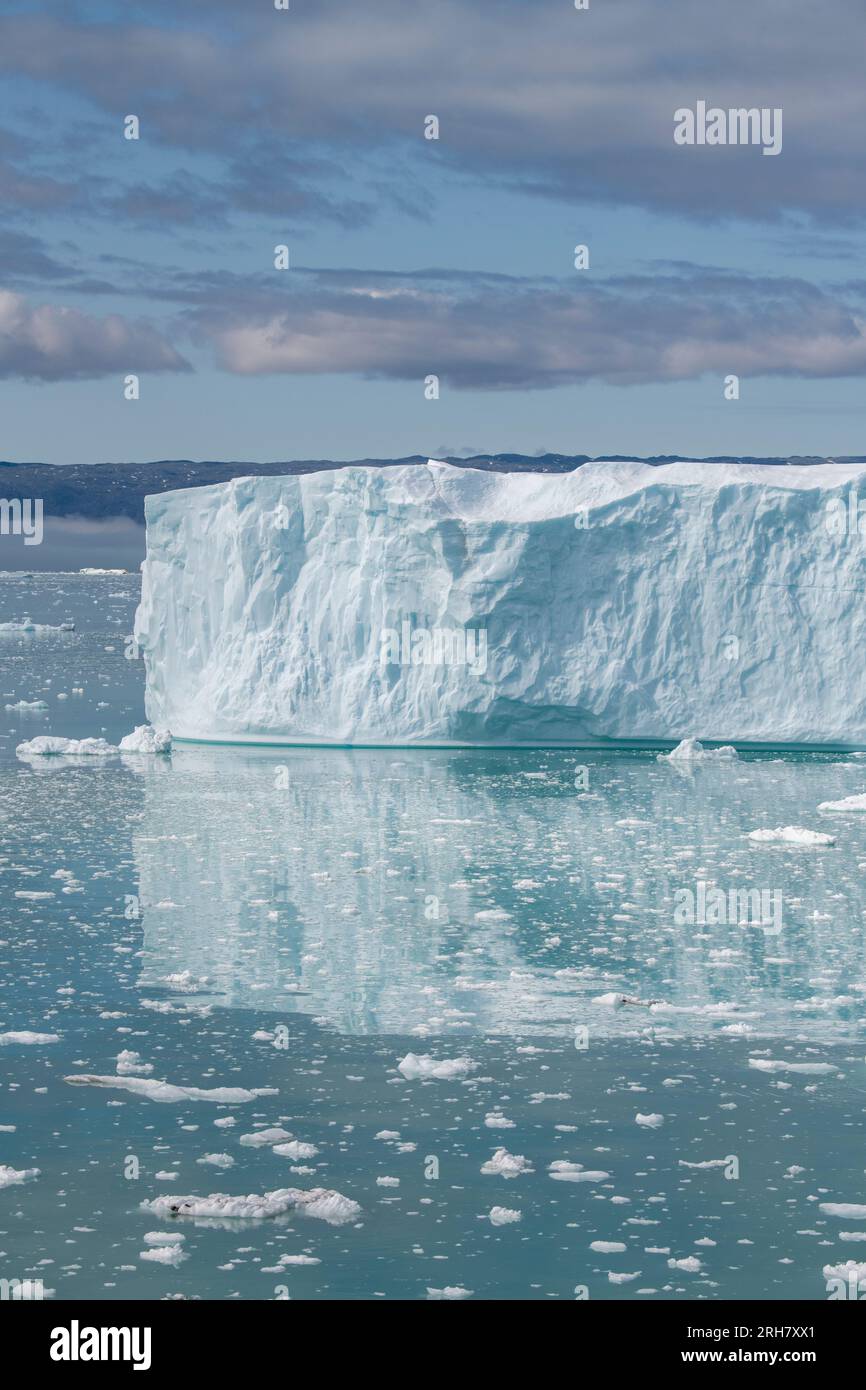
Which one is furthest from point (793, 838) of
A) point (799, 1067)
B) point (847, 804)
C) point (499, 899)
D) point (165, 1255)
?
point (165, 1255)

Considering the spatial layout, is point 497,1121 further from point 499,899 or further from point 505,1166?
point 499,899

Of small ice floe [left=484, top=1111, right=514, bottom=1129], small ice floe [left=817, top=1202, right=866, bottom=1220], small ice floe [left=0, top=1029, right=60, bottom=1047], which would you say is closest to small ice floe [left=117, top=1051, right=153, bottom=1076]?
small ice floe [left=0, top=1029, right=60, bottom=1047]

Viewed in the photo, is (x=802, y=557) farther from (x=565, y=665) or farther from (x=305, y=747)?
(x=305, y=747)

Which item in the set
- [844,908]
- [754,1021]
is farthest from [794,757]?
[754,1021]

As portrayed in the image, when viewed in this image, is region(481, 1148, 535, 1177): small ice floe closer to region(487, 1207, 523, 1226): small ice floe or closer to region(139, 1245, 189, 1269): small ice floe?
region(487, 1207, 523, 1226): small ice floe
